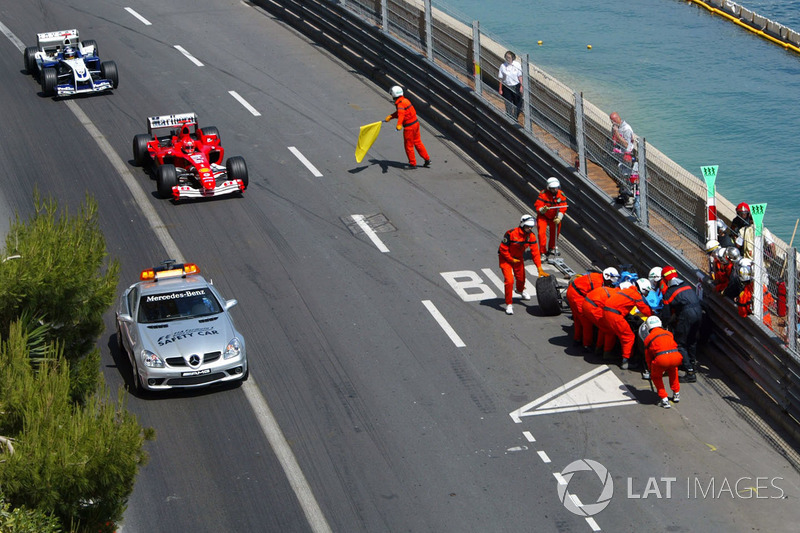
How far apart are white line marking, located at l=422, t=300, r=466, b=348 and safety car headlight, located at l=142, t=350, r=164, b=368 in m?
4.74

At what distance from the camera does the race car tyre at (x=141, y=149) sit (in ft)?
71.1

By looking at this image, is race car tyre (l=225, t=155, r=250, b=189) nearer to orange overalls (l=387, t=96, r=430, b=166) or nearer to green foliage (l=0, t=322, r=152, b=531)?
orange overalls (l=387, t=96, r=430, b=166)

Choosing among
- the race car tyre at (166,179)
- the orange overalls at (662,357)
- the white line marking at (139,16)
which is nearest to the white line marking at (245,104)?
the race car tyre at (166,179)

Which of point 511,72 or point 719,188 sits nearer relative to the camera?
point 511,72

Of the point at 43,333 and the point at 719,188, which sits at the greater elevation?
the point at 43,333

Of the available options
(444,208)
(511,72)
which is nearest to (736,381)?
(444,208)

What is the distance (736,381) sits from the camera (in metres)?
15.7

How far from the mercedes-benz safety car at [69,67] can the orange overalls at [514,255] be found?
1310 cm

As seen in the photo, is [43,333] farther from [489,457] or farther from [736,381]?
[736,381]

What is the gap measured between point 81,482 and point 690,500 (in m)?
8.20

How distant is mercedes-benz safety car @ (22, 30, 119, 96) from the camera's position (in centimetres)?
2542

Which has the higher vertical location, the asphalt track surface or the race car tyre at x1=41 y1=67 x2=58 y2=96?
the race car tyre at x1=41 y1=67 x2=58 y2=96

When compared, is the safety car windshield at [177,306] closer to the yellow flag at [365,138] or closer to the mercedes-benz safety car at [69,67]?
the yellow flag at [365,138]

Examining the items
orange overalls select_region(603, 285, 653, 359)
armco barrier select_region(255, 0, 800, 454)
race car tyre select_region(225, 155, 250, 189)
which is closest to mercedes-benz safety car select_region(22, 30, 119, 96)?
race car tyre select_region(225, 155, 250, 189)
